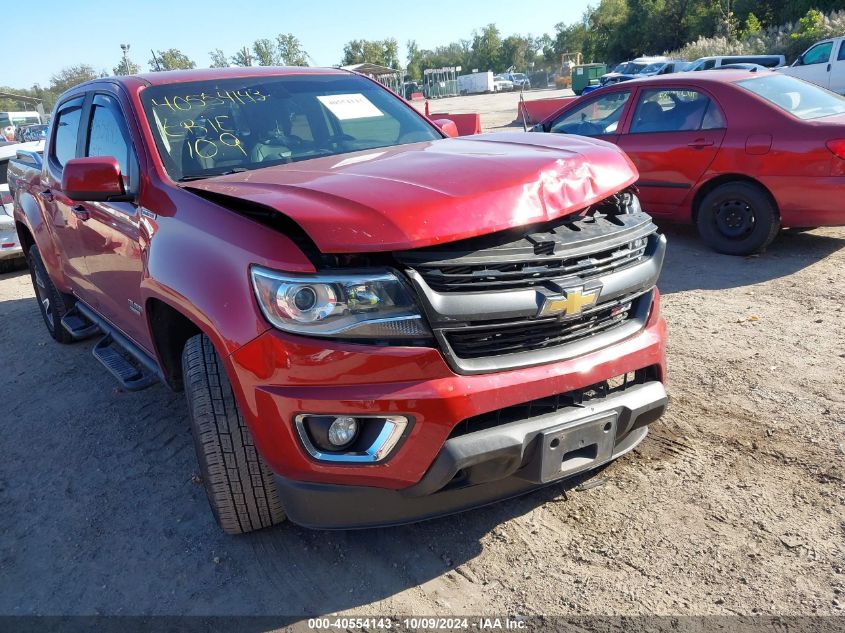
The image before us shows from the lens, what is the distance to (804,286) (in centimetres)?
520

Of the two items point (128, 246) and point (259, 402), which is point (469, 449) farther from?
point (128, 246)

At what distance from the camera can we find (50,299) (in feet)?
17.7

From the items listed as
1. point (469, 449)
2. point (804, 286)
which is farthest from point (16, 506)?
point (804, 286)

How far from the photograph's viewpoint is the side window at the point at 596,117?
7.02m

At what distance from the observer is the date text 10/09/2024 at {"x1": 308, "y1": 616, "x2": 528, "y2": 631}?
87.0 inches

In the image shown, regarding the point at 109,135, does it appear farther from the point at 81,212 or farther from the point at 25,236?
the point at 25,236

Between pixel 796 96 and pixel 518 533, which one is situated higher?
pixel 796 96

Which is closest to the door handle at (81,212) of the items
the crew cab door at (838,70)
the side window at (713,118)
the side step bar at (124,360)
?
the side step bar at (124,360)

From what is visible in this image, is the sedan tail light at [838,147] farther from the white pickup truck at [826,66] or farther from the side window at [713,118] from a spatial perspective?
the white pickup truck at [826,66]

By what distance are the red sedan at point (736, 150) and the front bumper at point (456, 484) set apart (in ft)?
13.6

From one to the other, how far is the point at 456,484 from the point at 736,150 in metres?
4.86

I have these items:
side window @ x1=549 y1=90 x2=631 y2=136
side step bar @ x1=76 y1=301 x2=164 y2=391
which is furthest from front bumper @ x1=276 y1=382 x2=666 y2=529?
side window @ x1=549 y1=90 x2=631 y2=136

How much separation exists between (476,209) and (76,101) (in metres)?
3.30

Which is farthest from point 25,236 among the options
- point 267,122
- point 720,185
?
point 720,185
